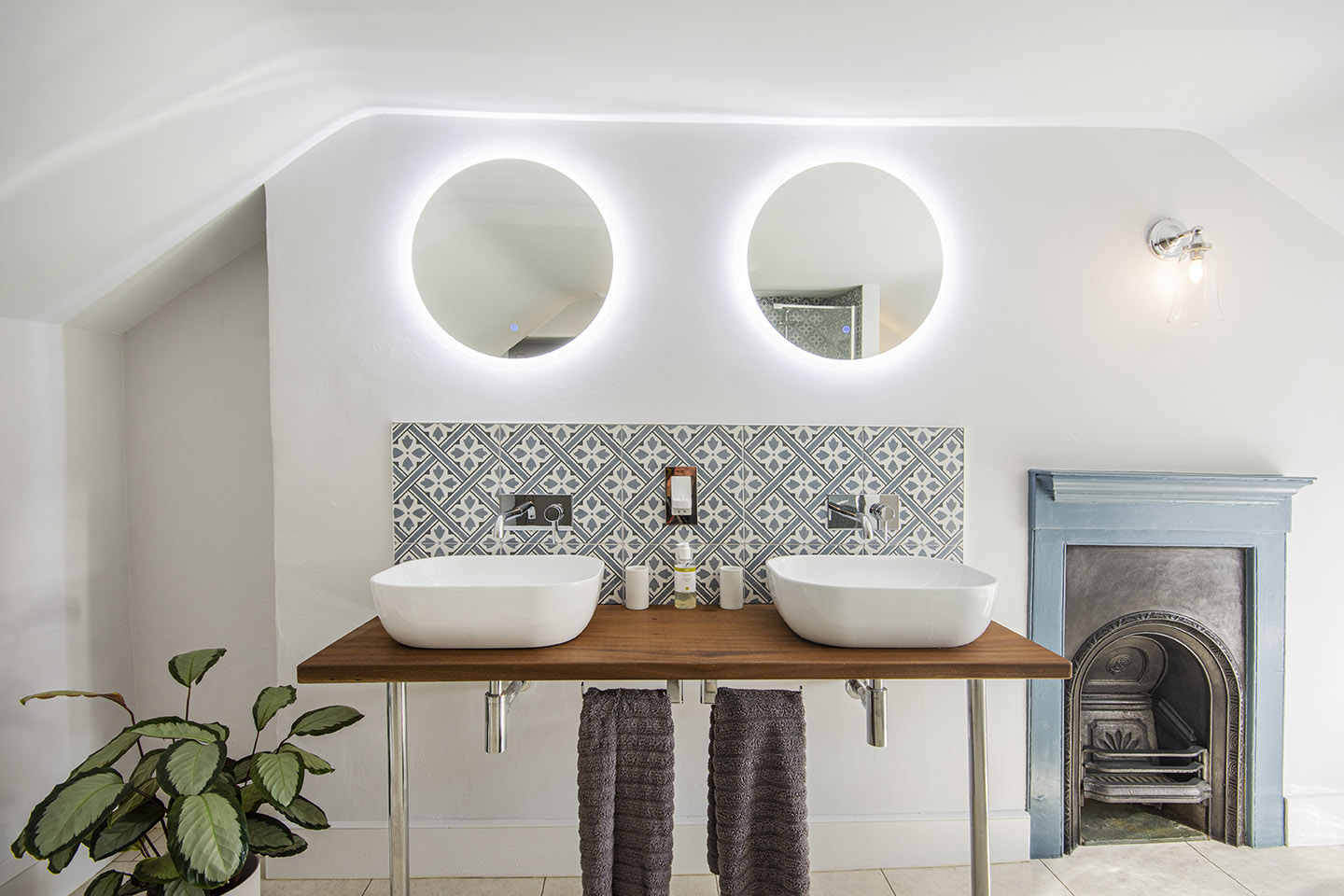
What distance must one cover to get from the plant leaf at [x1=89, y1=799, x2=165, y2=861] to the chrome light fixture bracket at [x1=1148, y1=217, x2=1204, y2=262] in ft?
9.45

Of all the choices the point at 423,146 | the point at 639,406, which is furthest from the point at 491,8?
the point at 639,406

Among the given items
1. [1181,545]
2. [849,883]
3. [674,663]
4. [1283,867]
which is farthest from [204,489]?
[1283,867]

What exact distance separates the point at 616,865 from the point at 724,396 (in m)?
1.18

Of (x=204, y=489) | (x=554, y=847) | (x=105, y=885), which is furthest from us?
(x=204, y=489)

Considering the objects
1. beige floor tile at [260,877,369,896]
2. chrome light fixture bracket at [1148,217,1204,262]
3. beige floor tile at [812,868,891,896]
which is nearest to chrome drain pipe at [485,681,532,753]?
beige floor tile at [260,877,369,896]

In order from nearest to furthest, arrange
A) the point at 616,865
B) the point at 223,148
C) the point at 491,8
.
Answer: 1. the point at 491,8
2. the point at 616,865
3. the point at 223,148

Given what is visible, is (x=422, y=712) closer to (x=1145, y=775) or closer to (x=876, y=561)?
(x=876, y=561)

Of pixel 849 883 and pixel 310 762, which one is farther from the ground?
pixel 310 762

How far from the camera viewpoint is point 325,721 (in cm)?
151

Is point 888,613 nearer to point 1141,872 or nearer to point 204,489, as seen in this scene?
point 1141,872

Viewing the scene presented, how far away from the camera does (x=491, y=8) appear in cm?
138

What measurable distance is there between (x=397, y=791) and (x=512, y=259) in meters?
1.38

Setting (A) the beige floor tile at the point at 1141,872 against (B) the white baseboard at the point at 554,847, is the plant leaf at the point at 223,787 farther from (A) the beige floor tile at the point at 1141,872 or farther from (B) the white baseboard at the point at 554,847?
(A) the beige floor tile at the point at 1141,872

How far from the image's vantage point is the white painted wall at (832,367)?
183 cm
